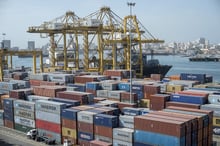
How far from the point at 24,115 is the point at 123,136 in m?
12.4

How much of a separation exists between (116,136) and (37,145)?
7.83 metres

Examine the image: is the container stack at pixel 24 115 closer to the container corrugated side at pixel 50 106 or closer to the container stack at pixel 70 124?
the container corrugated side at pixel 50 106

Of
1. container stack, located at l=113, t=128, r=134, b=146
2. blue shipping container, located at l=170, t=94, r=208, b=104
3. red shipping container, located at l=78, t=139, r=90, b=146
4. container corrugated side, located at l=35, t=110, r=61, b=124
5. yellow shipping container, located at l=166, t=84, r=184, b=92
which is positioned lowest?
red shipping container, located at l=78, t=139, r=90, b=146

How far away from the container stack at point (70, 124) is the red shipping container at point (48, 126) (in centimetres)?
64

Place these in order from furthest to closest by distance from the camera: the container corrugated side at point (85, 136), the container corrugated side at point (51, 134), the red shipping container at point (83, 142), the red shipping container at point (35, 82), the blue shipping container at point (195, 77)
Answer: the blue shipping container at point (195, 77) < the red shipping container at point (35, 82) < the container corrugated side at point (51, 134) < the red shipping container at point (83, 142) < the container corrugated side at point (85, 136)

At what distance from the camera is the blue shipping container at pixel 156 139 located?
62.0 feet

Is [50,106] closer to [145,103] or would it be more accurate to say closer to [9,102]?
[9,102]

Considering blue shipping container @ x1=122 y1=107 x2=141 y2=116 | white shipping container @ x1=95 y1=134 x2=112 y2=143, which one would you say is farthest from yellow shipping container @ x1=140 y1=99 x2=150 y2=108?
white shipping container @ x1=95 y1=134 x2=112 y2=143

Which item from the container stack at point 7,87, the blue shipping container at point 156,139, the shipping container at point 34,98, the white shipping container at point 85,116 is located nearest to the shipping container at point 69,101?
the shipping container at point 34,98

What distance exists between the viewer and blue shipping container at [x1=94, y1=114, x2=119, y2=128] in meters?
23.0

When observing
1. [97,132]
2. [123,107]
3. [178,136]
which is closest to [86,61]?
[123,107]

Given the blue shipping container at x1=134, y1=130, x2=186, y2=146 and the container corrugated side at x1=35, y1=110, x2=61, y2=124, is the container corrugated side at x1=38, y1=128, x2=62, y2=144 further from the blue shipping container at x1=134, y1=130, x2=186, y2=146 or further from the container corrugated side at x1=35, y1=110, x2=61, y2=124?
the blue shipping container at x1=134, y1=130, x2=186, y2=146

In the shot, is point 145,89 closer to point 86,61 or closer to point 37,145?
point 37,145

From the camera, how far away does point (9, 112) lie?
1254 inches
